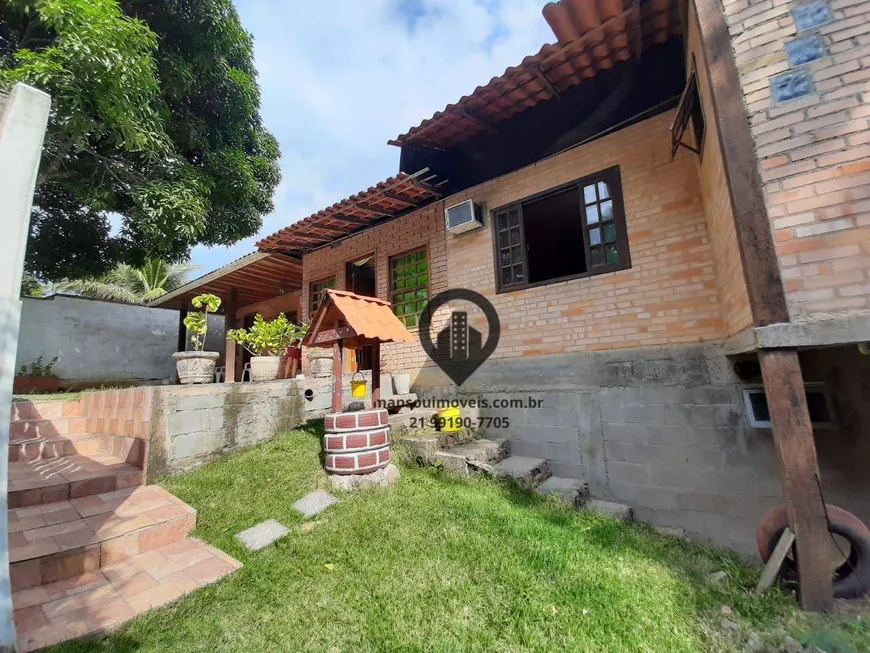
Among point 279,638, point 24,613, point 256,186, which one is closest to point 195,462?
point 24,613

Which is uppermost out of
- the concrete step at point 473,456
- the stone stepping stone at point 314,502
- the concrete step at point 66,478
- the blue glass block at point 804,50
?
the blue glass block at point 804,50

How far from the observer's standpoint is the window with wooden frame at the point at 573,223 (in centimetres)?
472

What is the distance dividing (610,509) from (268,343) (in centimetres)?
570

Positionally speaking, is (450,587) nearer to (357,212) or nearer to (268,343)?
(268,343)

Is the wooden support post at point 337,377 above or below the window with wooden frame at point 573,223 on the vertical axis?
below

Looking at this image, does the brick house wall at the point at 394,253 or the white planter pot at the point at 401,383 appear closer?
the white planter pot at the point at 401,383

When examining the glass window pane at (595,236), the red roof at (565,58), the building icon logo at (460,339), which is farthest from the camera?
the building icon logo at (460,339)

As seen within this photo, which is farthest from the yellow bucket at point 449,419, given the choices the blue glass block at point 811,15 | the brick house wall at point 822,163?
the blue glass block at point 811,15

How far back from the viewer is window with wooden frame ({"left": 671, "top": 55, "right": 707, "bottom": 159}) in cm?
367

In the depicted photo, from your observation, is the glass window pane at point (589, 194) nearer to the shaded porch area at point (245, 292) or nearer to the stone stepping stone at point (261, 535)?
the stone stepping stone at point (261, 535)

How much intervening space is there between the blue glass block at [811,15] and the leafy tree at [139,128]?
704 centimetres

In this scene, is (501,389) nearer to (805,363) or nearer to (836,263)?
(805,363)

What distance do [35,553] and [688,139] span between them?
712cm

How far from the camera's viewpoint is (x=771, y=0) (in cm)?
275
